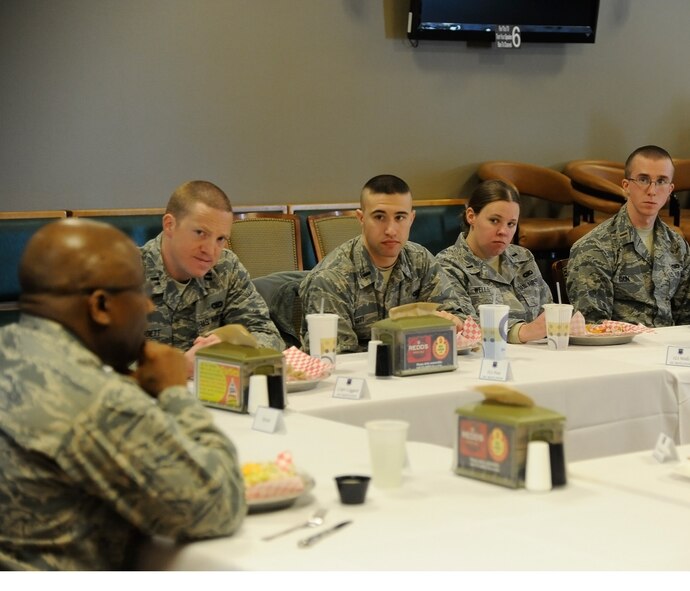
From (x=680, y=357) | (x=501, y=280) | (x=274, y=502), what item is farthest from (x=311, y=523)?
(x=501, y=280)

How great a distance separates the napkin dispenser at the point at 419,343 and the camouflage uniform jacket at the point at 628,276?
5.40 feet

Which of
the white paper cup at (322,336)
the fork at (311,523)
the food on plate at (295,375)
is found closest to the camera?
the fork at (311,523)

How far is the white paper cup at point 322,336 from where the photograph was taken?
3064 mm

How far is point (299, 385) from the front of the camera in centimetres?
276

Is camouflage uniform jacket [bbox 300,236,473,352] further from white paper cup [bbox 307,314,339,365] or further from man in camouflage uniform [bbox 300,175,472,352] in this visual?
white paper cup [bbox 307,314,339,365]

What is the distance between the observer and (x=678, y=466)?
6.29ft

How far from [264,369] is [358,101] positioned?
4.19 metres

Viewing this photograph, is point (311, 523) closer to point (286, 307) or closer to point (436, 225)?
point (286, 307)

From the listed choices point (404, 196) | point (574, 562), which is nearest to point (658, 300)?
point (404, 196)

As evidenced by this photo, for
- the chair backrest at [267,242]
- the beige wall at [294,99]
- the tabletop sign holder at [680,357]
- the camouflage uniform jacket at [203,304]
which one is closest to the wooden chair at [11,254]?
the beige wall at [294,99]

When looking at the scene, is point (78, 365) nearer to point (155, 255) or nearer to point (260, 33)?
point (155, 255)

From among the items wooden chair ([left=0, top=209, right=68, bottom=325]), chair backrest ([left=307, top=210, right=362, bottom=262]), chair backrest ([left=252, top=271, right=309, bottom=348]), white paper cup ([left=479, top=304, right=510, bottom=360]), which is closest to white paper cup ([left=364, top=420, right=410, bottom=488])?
white paper cup ([left=479, top=304, right=510, bottom=360])

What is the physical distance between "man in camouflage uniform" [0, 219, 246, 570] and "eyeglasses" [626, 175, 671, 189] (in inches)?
137

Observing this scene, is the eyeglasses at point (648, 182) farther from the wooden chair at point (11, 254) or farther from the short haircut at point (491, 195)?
the wooden chair at point (11, 254)
